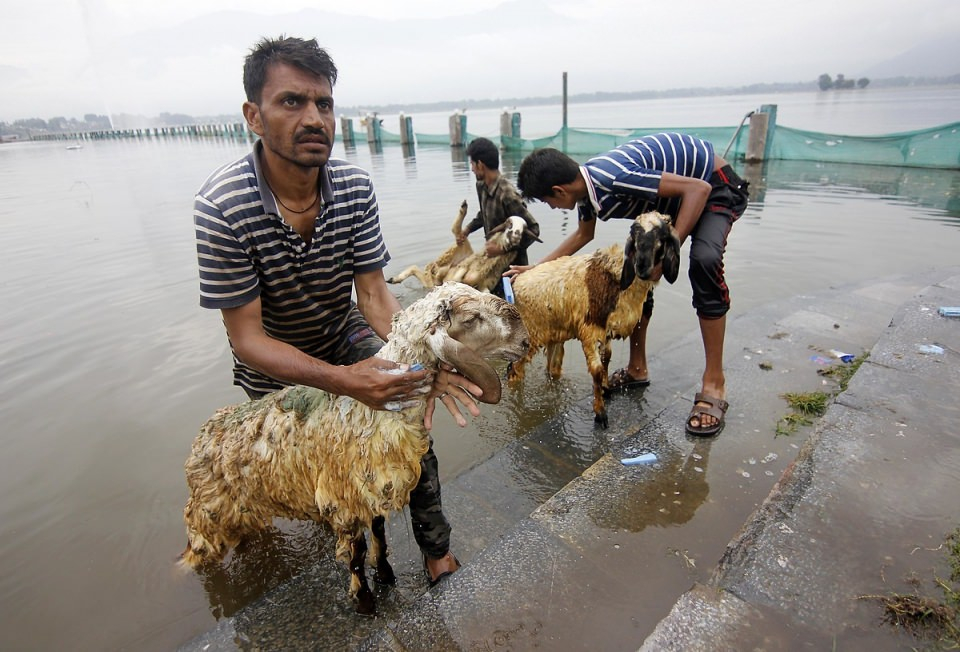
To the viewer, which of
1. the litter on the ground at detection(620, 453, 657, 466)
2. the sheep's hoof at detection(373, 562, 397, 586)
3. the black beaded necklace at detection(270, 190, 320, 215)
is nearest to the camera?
the black beaded necklace at detection(270, 190, 320, 215)

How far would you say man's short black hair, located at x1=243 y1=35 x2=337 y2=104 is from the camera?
2.34 meters

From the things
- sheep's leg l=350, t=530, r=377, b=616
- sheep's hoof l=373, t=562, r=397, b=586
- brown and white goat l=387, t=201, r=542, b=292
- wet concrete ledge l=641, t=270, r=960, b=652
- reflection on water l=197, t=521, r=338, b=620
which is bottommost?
reflection on water l=197, t=521, r=338, b=620

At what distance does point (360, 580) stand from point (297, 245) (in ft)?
6.10

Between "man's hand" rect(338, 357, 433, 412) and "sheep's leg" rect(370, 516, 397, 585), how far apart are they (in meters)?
0.85

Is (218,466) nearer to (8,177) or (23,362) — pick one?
(23,362)

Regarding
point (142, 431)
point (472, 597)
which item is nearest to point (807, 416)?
point (472, 597)

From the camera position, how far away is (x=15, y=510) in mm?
4070

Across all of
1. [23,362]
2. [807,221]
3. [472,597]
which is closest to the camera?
[472,597]

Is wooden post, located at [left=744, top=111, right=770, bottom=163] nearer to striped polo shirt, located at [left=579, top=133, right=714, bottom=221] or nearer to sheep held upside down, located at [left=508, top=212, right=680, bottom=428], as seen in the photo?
striped polo shirt, located at [left=579, top=133, right=714, bottom=221]

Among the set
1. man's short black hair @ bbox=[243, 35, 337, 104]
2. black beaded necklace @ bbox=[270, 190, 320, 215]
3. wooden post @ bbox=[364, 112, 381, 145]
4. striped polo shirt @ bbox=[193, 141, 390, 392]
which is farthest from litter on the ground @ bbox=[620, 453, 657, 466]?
wooden post @ bbox=[364, 112, 381, 145]

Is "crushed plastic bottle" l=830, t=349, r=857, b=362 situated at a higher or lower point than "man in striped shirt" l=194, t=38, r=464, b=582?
lower

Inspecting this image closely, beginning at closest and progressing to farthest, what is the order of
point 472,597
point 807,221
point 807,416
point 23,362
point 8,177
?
1. point 472,597
2. point 807,416
3. point 23,362
4. point 807,221
5. point 8,177

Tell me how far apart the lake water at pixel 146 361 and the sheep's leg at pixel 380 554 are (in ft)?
2.31

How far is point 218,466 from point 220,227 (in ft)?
4.61
